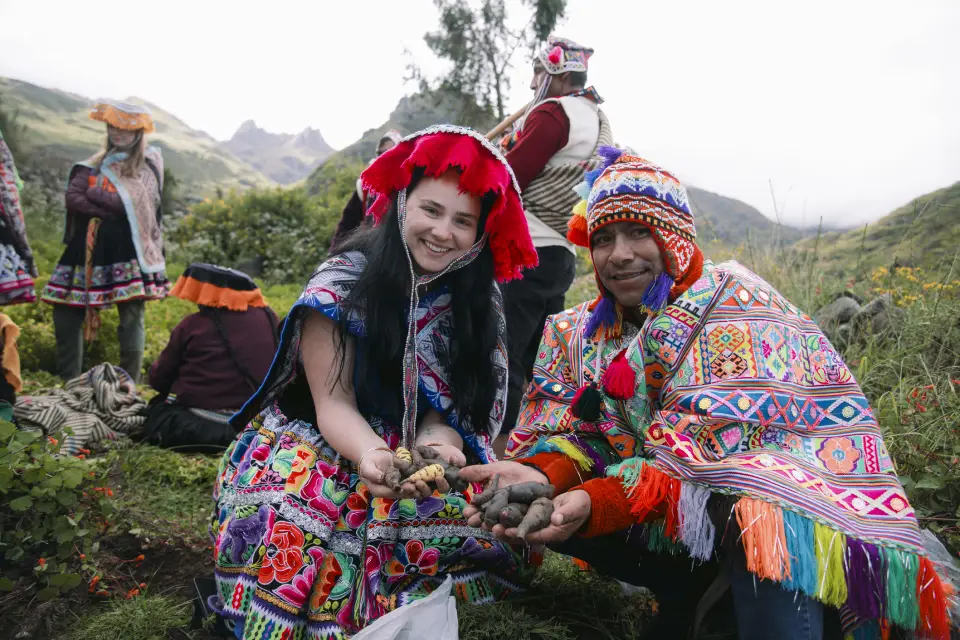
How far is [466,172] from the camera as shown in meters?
1.88

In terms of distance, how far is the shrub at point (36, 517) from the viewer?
1979mm

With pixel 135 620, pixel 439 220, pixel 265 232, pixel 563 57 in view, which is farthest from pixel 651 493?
pixel 265 232

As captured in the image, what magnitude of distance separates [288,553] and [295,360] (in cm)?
58

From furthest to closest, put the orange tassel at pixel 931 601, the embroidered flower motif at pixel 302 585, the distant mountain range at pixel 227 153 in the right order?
the distant mountain range at pixel 227 153 → the embroidered flower motif at pixel 302 585 → the orange tassel at pixel 931 601

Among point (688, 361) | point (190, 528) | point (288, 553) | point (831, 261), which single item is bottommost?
point (190, 528)

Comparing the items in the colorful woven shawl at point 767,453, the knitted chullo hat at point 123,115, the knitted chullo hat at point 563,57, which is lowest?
the colorful woven shawl at point 767,453

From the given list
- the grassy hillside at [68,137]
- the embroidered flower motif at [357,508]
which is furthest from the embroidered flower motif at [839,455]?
the grassy hillside at [68,137]

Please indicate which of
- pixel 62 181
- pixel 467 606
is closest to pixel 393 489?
pixel 467 606

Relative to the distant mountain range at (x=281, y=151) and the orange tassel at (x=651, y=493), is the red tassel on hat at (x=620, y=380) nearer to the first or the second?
the orange tassel at (x=651, y=493)

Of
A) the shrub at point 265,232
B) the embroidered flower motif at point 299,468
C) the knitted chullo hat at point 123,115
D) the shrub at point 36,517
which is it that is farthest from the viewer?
the shrub at point 265,232

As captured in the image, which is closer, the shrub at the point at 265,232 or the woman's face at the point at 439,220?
the woman's face at the point at 439,220

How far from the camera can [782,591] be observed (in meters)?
1.46

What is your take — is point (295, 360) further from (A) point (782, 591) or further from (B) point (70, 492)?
(A) point (782, 591)

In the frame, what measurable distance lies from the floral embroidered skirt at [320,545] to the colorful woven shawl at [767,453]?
1.46ft
